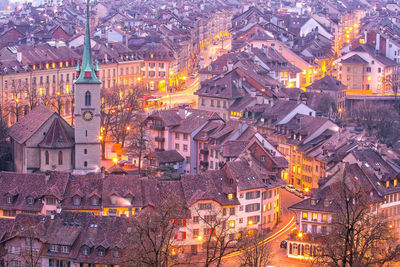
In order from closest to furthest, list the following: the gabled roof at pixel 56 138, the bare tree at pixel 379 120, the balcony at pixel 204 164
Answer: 1. the gabled roof at pixel 56 138
2. the balcony at pixel 204 164
3. the bare tree at pixel 379 120

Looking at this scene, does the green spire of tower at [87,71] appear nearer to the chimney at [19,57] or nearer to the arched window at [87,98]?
the arched window at [87,98]

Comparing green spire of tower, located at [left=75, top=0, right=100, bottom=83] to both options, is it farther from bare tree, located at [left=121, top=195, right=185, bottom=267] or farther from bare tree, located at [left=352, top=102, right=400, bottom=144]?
bare tree, located at [left=352, top=102, right=400, bottom=144]

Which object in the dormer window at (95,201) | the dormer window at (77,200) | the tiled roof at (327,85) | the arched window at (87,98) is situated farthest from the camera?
the tiled roof at (327,85)

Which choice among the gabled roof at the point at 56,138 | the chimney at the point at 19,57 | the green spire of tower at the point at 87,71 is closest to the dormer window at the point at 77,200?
the gabled roof at the point at 56,138

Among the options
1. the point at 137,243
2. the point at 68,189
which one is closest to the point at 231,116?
the point at 68,189

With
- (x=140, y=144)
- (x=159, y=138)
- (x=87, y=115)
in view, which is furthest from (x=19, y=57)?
(x=87, y=115)

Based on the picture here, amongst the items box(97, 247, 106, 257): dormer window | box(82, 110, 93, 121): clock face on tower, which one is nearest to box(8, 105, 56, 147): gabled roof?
box(82, 110, 93, 121): clock face on tower

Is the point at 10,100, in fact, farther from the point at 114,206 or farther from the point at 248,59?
the point at 114,206
